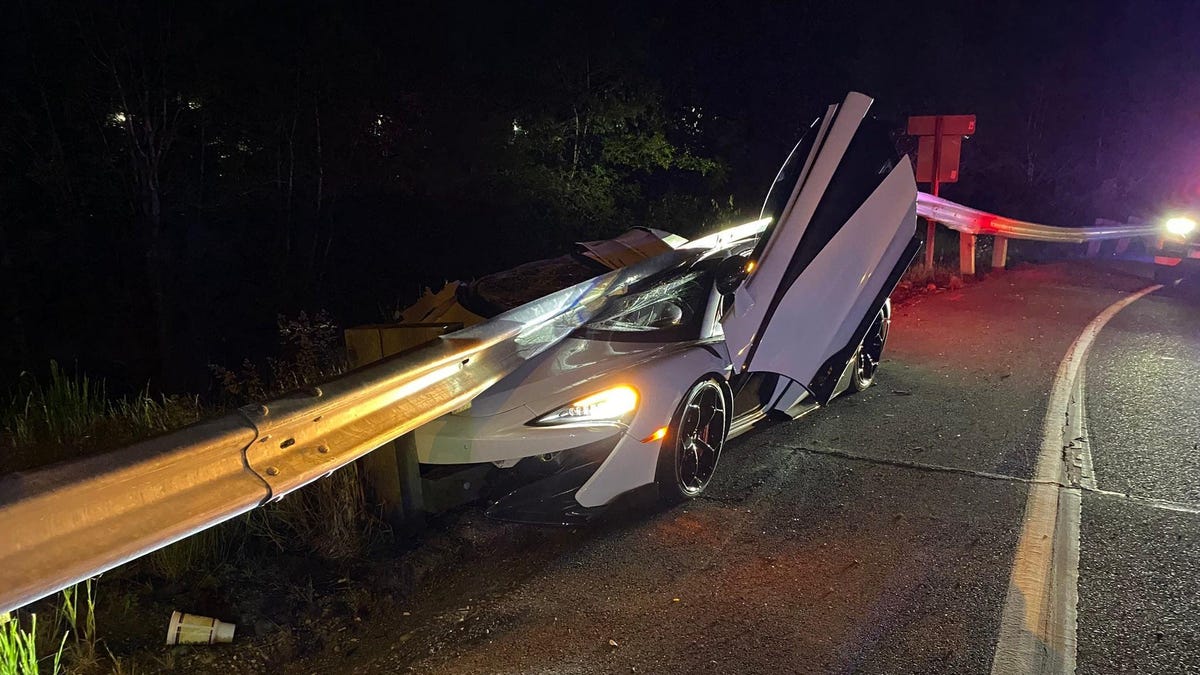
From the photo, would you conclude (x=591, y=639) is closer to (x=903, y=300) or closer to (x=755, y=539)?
(x=755, y=539)

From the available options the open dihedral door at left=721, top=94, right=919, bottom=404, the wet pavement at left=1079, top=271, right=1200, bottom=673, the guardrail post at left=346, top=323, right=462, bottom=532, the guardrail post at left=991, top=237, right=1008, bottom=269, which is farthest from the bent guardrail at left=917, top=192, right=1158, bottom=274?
the guardrail post at left=346, top=323, right=462, bottom=532

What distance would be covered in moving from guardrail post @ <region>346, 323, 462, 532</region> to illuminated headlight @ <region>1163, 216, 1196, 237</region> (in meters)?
15.6

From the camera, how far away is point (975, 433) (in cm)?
532

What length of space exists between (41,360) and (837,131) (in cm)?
1349

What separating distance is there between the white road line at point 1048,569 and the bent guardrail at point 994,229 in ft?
20.0

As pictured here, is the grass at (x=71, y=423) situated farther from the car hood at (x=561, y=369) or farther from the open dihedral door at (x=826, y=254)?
the open dihedral door at (x=826, y=254)

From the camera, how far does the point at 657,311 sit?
16.0 feet

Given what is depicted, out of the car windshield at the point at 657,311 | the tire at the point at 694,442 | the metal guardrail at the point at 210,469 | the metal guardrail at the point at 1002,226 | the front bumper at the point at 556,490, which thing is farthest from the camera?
the metal guardrail at the point at 1002,226

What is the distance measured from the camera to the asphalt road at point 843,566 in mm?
2947

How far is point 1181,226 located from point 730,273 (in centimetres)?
1367

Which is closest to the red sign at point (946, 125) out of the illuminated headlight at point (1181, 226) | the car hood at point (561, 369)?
the illuminated headlight at point (1181, 226)

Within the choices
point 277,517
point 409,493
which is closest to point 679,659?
point 409,493

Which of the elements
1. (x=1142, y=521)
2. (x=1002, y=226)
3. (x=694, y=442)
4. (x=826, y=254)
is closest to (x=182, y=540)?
(x=694, y=442)

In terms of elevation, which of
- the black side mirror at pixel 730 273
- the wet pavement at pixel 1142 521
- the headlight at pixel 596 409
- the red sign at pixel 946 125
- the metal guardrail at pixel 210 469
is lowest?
the wet pavement at pixel 1142 521
